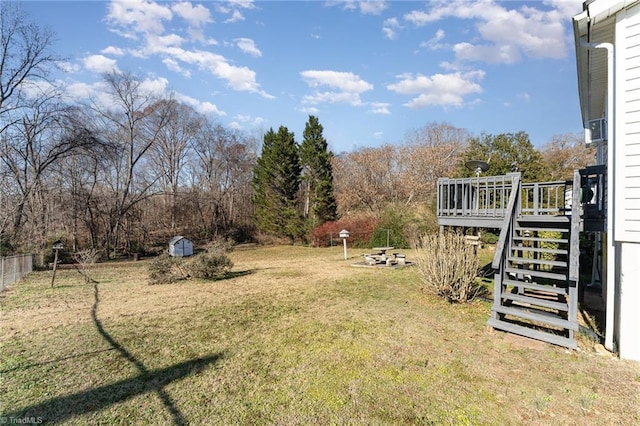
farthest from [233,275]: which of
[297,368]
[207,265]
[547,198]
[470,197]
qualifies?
[547,198]

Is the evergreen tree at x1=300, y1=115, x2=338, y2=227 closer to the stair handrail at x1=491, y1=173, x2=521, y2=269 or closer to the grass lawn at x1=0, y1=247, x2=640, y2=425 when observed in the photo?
the grass lawn at x1=0, y1=247, x2=640, y2=425

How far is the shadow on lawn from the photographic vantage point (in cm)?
277

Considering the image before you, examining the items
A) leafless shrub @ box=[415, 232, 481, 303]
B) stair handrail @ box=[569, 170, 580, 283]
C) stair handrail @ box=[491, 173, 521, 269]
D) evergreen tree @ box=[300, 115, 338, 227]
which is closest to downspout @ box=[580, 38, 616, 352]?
stair handrail @ box=[569, 170, 580, 283]

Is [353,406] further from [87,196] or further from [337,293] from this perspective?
[87,196]

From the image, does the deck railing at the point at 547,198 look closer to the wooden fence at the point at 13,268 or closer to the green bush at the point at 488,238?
the green bush at the point at 488,238

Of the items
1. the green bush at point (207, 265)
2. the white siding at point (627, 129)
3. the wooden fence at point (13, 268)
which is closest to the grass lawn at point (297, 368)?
the white siding at point (627, 129)

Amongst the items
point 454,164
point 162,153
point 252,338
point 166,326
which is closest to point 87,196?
point 162,153

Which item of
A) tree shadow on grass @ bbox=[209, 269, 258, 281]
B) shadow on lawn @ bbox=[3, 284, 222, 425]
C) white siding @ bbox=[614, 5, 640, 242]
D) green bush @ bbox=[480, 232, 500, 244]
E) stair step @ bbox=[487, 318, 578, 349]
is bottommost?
tree shadow on grass @ bbox=[209, 269, 258, 281]

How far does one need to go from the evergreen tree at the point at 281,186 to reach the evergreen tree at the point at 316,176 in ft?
2.82

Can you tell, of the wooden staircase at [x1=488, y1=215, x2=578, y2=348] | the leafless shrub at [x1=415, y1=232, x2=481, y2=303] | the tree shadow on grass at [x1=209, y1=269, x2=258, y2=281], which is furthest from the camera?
the tree shadow on grass at [x1=209, y1=269, x2=258, y2=281]

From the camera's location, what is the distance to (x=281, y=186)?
77.6 feet

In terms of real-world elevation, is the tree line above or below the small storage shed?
above

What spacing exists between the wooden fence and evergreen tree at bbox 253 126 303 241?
14260mm

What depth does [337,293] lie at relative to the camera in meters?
7.30
